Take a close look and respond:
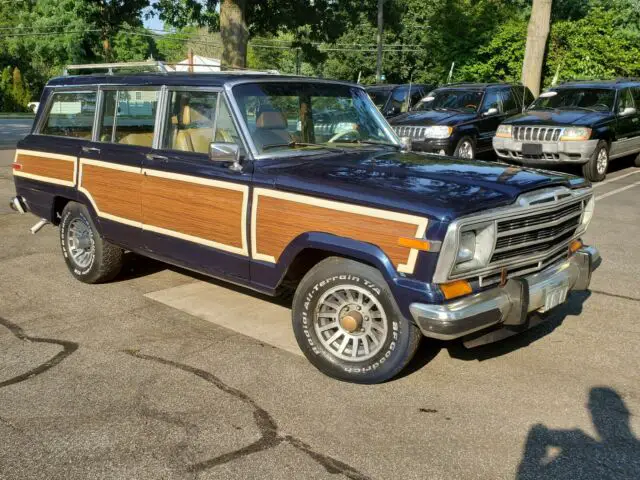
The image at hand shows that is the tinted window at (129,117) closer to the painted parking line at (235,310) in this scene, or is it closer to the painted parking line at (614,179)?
the painted parking line at (235,310)

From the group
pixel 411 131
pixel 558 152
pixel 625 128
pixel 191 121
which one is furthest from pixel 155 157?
pixel 625 128

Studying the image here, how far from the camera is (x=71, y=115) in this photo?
6418 mm

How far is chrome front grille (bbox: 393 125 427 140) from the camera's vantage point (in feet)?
43.2

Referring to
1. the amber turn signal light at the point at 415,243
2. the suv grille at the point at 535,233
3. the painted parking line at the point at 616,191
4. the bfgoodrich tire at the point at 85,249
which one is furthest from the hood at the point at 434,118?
the amber turn signal light at the point at 415,243

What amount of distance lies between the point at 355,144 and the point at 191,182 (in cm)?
131

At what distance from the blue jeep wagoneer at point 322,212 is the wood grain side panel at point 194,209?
1 centimetres

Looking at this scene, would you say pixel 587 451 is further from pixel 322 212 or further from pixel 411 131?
pixel 411 131

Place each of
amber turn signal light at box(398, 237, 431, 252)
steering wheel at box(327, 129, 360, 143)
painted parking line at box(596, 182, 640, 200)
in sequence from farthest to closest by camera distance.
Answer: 1. painted parking line at box(596, 182, 640, 200)
2. steering wheel at box(327, 129, 360, 143)
3. amber turn signal light at box(398, 237, 431, 252)

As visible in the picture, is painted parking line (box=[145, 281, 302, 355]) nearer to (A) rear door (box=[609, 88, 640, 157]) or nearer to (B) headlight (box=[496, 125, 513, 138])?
(B) headlight (box=[496, 125, 513, 138])

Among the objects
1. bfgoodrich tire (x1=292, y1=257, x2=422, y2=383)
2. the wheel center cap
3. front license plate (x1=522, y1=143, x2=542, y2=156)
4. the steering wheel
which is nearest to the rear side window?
the steering wheel

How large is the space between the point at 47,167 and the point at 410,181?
13.3ft

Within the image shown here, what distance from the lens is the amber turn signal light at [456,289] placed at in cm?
372

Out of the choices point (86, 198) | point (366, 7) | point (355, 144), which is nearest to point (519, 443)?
point (355, 144)

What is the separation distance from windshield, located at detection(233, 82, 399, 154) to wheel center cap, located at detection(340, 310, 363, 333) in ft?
4.51
